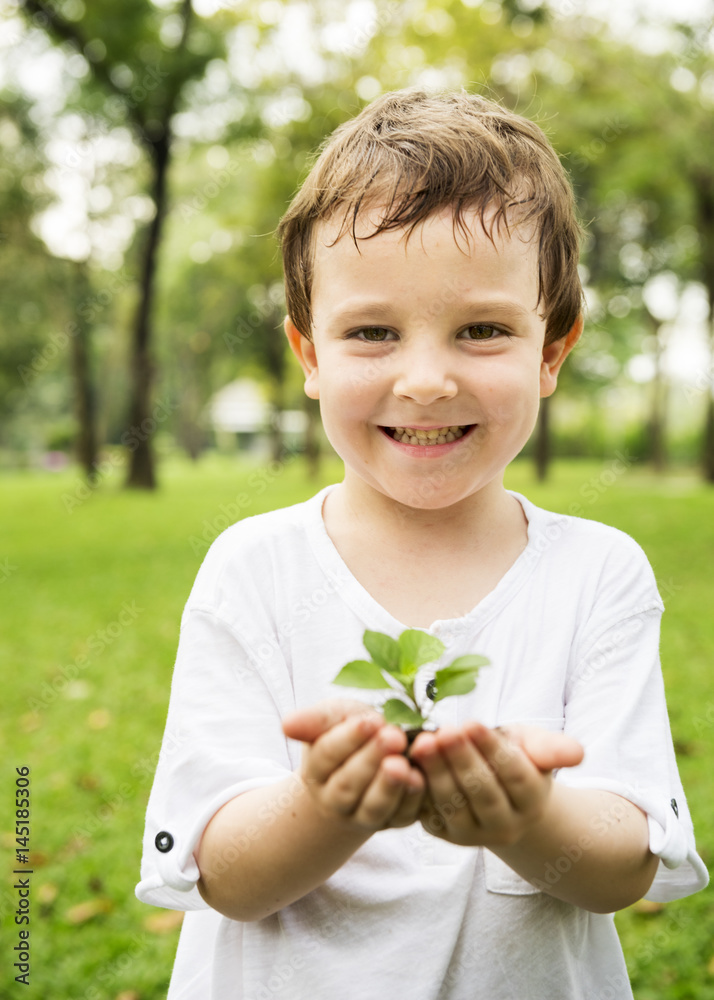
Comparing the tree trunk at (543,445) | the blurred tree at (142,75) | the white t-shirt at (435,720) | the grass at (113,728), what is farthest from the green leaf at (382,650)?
the tree trunk at (543,445)

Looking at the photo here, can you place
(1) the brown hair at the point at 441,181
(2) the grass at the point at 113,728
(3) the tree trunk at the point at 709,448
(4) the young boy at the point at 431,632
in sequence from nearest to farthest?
(4) the young boy at the point at 431,632 < (1) the brown hair at the point at 441,181 < (2) the grass at the point at 113,728 < (3) the tree trunk at the point at 709,448

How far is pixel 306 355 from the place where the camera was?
5.82ft

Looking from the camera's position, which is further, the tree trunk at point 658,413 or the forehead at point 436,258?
the tree trunk at point 658,413

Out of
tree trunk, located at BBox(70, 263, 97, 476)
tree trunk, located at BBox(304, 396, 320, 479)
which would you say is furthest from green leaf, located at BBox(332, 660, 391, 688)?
tree trunk, located at BBox(70, 263, 97, 476)

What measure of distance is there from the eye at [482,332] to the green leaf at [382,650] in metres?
0.55

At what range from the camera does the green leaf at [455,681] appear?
1112 millimetres

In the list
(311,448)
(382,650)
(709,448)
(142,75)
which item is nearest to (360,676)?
(382,650)

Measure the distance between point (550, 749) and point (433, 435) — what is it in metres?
0.61

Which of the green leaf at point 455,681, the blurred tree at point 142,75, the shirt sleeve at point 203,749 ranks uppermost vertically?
the blurred tree at point 142,75

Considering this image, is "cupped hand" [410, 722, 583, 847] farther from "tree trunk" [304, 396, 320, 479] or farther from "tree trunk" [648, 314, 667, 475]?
"tree trunk" [648, 314, 667, 475]

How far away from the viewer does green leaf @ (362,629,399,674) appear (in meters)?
1.19

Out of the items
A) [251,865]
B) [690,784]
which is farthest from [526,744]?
[690,784]

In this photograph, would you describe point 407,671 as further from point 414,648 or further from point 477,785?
point 477,785

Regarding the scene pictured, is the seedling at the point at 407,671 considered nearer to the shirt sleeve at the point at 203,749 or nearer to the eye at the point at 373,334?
the shirt sleeve at the point at 203,749
